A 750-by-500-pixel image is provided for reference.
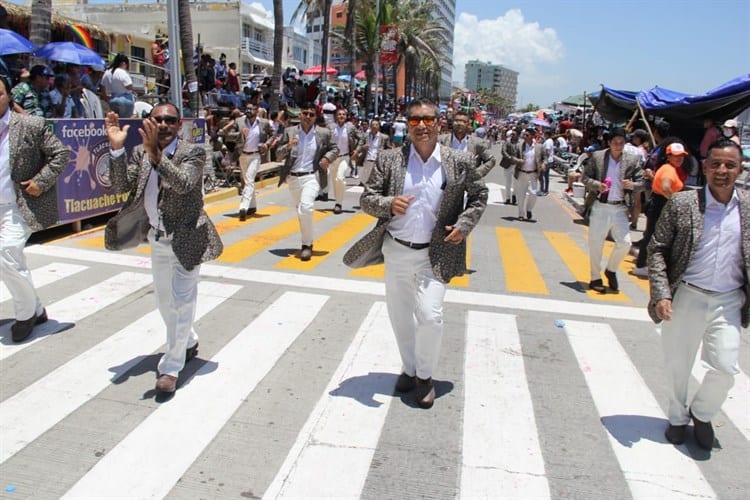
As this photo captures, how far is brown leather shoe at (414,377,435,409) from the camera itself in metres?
4.45

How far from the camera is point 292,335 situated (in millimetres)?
5805

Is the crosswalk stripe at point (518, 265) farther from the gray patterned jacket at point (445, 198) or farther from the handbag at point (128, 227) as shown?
the handbag at point (128, 227)

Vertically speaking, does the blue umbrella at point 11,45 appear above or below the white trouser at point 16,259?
above

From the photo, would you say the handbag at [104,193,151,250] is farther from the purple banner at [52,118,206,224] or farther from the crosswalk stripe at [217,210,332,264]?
the purple banner at [52,118,206,224]

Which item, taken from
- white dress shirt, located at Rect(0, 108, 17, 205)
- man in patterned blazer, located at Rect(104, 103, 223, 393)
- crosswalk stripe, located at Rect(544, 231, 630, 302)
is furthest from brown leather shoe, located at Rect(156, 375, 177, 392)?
crosswalk stripe, located at Rect(544, 231, 630, 302)

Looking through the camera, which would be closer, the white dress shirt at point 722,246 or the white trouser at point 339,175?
the white dress shirt at point 722,246

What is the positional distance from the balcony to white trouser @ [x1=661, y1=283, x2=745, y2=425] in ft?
143

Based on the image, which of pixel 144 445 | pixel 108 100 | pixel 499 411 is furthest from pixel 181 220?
pixel 108 100

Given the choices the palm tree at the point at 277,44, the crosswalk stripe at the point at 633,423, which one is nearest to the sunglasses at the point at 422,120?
the crosswalk stripe at the point at 633,423

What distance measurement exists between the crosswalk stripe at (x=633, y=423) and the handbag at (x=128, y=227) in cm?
371

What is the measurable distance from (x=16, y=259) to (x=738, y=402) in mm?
6049

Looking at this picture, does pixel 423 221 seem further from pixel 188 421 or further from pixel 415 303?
pixel 188 421

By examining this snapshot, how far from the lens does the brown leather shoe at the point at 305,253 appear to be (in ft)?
29.0

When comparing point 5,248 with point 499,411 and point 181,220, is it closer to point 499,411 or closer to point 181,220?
point 181,220
